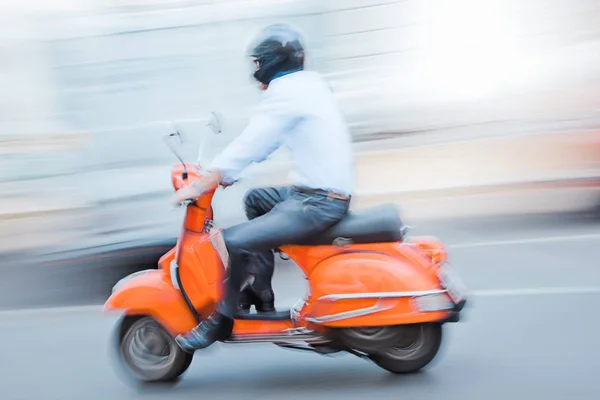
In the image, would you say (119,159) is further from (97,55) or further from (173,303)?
(173,303)

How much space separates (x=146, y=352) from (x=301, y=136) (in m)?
1.29

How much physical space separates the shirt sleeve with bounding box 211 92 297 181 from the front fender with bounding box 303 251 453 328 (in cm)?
59

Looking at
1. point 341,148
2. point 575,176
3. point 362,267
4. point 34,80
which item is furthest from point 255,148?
point 575,176

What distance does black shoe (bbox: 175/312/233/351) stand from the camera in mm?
4430

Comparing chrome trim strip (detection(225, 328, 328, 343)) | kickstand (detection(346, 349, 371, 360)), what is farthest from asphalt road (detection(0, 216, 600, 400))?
chrome trim strip (detection(225, 328, 328, 343))

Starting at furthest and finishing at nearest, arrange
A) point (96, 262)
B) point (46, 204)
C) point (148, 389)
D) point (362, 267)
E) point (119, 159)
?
point (46, 204), point (119, 159), point (96, 262), point (148, 389), point (362, 267)

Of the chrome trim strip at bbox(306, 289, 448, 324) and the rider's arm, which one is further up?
the rider's arm

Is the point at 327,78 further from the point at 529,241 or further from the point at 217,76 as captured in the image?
the point at 529,241

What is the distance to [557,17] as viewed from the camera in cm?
1233

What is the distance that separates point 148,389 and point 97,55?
4634 mm

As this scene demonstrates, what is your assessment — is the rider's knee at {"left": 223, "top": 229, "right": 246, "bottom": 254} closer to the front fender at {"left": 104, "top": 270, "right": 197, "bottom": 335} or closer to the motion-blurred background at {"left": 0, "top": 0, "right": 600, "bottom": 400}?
the front fender at {"left": 104, "top": 270, "right": 197, "bottom": 335}

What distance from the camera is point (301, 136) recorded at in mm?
4355

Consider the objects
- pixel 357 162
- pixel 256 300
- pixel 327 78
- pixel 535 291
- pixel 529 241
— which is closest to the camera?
pixel 256 300

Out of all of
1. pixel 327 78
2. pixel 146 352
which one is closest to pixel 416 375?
pixel 146 352
